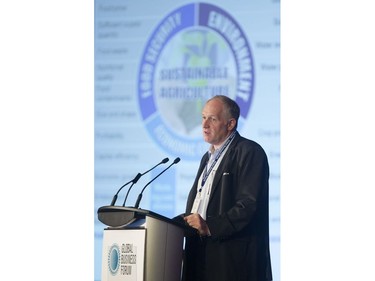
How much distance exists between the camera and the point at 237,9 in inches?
222

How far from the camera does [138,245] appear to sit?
421cm

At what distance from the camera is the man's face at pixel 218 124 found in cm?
482

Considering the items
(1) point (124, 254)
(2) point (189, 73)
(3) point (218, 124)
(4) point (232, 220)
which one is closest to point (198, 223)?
(4) point (232, 220)

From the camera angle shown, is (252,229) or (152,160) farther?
(152,160)

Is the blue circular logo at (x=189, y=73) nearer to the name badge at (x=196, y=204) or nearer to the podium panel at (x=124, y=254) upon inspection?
the name badge at (x=196, y=204)

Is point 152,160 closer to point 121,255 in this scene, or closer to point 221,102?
point 221,102

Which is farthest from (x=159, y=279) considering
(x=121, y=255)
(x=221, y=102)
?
(x=221, y=102)

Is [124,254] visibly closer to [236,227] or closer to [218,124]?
[236,227]

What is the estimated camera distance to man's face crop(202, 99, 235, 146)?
4824mm

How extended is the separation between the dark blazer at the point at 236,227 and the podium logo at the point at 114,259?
488 mm

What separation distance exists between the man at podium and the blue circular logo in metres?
0.90

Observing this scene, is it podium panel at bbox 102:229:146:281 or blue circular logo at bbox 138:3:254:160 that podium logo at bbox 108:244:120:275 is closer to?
podium panel at bbox 102:229:146:281

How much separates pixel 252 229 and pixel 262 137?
1037mm

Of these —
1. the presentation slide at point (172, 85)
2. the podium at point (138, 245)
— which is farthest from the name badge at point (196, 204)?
the presentation slide at point (172, 85)
